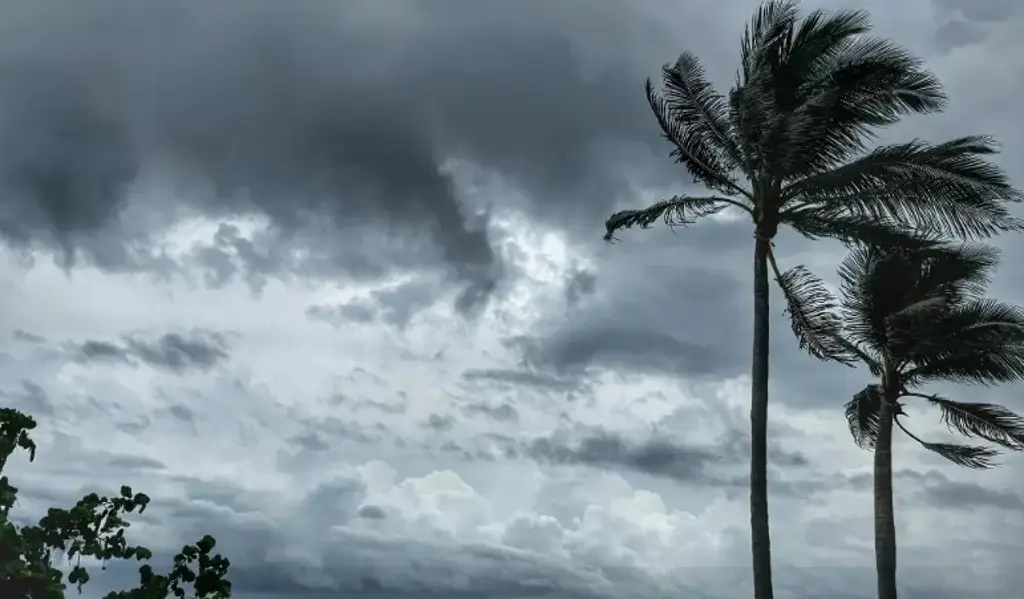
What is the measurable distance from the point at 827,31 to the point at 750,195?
365 cm

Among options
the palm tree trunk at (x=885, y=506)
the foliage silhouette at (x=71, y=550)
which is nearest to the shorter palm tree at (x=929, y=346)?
the palm tree trunk at (x=885, y=506)

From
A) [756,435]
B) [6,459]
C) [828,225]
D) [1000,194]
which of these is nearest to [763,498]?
[756,435]

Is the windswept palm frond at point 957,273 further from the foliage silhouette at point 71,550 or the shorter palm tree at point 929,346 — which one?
the foliage silhouette at point 71,550

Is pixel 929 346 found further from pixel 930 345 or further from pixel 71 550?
pixel 71 550

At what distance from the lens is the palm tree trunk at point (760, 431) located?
23.8 metres

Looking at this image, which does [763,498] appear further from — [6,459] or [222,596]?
[6,459]

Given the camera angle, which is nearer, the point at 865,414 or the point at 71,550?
the point at 71,550

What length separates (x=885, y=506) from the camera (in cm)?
2820

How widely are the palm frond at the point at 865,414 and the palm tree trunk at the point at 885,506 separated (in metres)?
0.66

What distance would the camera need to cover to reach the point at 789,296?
24.8 m

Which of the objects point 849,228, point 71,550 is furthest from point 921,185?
point 71,550

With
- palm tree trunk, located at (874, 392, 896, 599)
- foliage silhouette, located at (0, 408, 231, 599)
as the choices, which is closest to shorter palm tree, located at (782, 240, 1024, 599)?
palm tree trunk, located at (874, 392, 896, 599)

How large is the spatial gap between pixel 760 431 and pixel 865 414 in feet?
23.6

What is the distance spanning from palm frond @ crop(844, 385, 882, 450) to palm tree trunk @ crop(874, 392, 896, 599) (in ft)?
2.16
